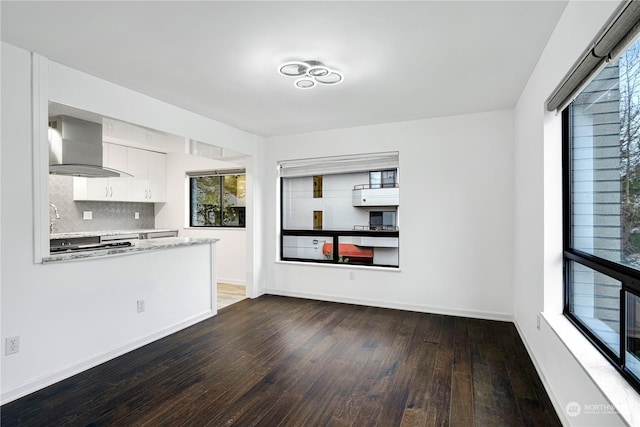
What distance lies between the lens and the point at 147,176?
6.16 metres

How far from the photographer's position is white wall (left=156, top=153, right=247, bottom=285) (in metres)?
6.07

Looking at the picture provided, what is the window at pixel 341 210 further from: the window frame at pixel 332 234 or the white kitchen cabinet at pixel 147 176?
the white kitchen cabinet at pixel 147 176

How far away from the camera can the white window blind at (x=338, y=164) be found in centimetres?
457

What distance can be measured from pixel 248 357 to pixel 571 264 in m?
2.66

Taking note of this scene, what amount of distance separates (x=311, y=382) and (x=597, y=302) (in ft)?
6.40

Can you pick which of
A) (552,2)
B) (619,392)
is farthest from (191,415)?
(552,2)

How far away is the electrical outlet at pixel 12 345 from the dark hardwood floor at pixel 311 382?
0.34m

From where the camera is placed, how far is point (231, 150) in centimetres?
463

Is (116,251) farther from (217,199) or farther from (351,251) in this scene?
(217,199)

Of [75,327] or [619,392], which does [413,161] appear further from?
[75,327]

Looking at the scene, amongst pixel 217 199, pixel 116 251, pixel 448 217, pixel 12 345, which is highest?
pixel 217 199

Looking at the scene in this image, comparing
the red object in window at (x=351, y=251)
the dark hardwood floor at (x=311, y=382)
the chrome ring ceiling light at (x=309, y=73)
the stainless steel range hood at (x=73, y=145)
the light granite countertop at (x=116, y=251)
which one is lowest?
the dark hardwood floor at (x=311, y=382)

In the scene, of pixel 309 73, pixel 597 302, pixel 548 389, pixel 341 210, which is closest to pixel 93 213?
pixel 341 210

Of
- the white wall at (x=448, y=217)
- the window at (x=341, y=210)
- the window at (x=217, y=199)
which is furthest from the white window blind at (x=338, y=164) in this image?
the window at (x=217, y=199)
